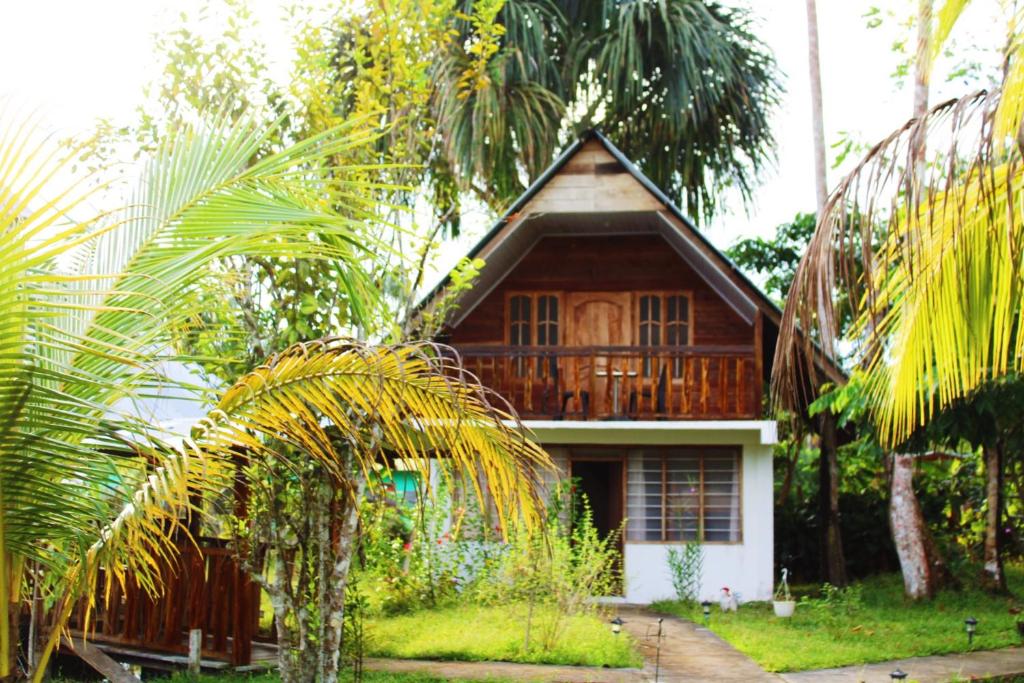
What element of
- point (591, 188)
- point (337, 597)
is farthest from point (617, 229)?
point (337, 597)

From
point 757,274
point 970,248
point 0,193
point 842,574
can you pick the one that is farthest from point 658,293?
point 0,193

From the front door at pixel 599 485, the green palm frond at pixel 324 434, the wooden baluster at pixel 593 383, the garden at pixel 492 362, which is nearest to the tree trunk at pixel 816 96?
the garden at pixel 492 362

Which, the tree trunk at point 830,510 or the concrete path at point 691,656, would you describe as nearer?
the concrete path at point 691,656

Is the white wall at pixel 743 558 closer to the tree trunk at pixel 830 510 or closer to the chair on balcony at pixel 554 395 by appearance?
the tree trunk at pixel 830 510

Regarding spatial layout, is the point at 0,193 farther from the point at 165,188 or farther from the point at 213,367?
the point at 213,367

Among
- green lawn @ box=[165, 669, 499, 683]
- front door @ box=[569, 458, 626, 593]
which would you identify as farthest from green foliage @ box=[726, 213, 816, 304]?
green lawn @ box=[165, 669, 499, 683]

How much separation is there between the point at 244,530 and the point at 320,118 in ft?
10.2

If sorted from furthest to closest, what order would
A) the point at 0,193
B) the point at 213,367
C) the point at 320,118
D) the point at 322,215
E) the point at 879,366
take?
the point at 320,118
the point at 213,367
the point at 879,366
the point at 322,215
the point at 0,193

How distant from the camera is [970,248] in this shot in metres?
5.16

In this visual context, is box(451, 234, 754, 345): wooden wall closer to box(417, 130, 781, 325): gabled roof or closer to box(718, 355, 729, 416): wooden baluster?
box(417, 130, 781, 325): gabled roof

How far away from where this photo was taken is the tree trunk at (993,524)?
45.3 ft

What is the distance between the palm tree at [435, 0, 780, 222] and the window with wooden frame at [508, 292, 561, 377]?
2476mm

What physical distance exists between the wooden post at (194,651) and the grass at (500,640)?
59.7 inches

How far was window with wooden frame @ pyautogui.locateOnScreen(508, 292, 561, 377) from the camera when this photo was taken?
52.7ft
